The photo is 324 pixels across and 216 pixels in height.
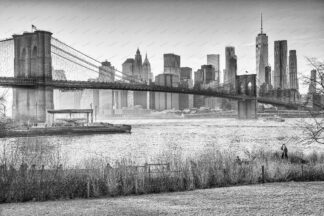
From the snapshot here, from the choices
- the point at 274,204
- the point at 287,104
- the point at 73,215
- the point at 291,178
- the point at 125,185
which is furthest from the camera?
the point at 287,104

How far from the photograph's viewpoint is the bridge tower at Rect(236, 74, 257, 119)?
63925 millimetres

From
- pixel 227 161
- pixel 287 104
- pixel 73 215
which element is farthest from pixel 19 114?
pixel 73 215

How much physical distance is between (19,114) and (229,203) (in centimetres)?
4266

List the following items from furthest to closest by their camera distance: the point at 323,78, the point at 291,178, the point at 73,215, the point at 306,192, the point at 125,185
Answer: the point at 323,78 → the point at 291,178 → the point at 125,185 → the point at 306,192 → the point at 73,215

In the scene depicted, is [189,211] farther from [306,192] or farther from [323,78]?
[323,78]

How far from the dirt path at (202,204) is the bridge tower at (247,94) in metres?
53.1

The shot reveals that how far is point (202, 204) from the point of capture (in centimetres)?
785

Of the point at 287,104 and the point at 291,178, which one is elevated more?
the point at 287,104

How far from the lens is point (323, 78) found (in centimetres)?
1206

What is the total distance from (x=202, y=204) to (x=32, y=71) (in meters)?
A: 42.9

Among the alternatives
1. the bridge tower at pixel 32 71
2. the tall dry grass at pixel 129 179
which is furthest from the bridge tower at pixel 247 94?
the tall dry grass at pixel 129 179

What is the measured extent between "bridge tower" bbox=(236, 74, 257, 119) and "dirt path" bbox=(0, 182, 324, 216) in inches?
2089

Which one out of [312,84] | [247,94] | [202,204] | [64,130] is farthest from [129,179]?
[247,94]

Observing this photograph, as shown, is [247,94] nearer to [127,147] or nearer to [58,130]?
[58,130]
